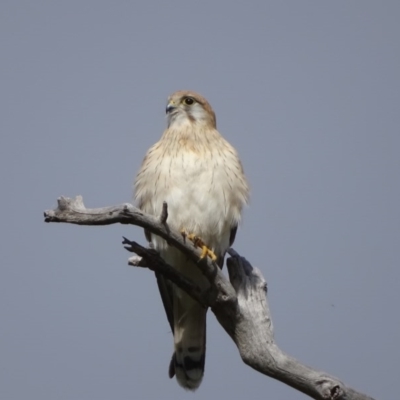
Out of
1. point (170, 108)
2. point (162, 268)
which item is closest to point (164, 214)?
point (162, 268)

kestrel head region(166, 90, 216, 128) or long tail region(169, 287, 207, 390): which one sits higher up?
kestrel head region(166, 90, 216, 128)

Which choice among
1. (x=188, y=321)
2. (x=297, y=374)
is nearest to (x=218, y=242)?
(x=188, y=321)

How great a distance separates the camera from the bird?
4766mm

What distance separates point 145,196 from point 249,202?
582mm

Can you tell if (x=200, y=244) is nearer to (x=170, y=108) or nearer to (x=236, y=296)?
(x=236, y=296)

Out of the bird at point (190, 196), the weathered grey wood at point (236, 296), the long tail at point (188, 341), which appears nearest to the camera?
the weathered grey wood at point (236, 296)

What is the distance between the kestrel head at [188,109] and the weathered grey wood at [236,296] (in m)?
0.89

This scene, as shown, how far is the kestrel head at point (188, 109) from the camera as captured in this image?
5277 millimetres

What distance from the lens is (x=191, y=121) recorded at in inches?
207

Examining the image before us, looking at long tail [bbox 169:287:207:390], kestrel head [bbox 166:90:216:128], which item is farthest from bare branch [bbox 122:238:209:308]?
kestrel head [bbox 166:90:216:128]

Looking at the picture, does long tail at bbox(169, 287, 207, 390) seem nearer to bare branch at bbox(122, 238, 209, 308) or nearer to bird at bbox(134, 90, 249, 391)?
bird at bbox(134, 90, 249, 391)

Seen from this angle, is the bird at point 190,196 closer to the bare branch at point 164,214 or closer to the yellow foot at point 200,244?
the yellow foot at point 200,244

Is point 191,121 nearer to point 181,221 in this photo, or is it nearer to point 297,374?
point 181,221

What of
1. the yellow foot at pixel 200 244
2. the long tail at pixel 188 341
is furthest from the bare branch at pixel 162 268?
the long tail at pixel 188 341
